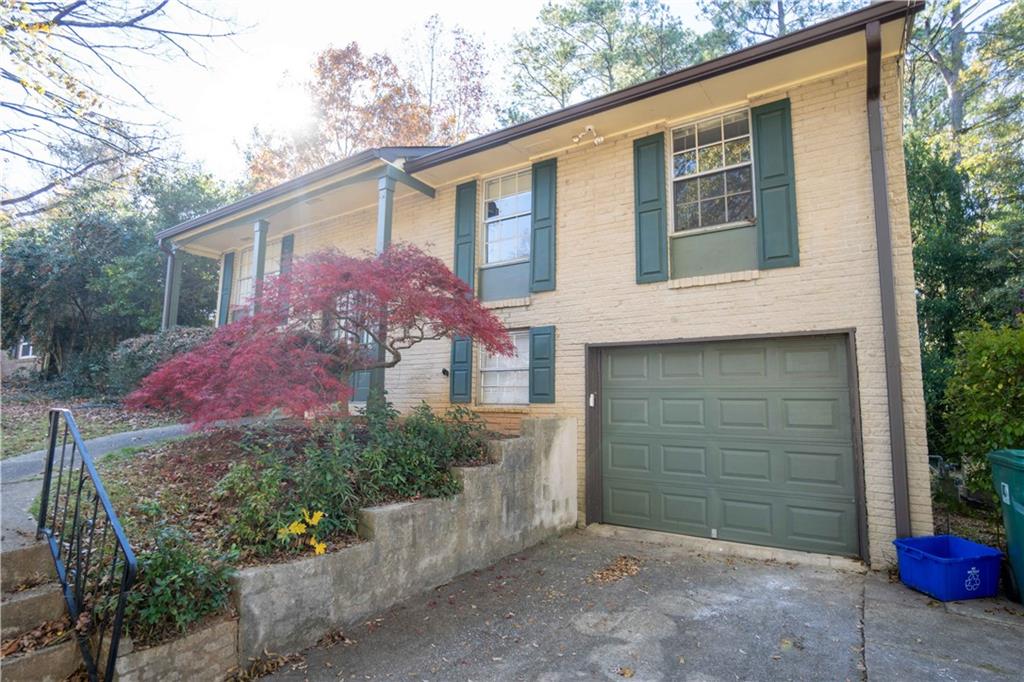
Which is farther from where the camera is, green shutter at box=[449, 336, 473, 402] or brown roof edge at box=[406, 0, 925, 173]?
green shutter at box=[449, 336, 473, 402]

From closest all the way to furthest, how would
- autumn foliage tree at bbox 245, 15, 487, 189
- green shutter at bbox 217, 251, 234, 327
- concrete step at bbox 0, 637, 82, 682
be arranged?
concrete step at bbox 0, 637, 82, 682, green shutter at bbox 217, 251, 234, 327, autumn foliage tree at bbox 245, 15, 487, 189

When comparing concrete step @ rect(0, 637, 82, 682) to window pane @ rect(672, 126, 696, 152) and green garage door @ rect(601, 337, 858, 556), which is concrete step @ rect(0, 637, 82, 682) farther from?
window pane @ rect(672, 126, 696, 152)

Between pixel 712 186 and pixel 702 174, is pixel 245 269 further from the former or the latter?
pixel 712 186

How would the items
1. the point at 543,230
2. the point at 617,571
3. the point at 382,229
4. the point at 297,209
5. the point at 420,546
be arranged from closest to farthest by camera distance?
the point at 420,546
the point at 617,571
the point at 543,230
the point at 382,229
the point at 297,209

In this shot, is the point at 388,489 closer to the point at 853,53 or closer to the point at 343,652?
the point at 343,652

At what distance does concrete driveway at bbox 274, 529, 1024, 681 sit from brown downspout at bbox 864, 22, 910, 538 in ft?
2.84

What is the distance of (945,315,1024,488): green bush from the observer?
4.46 m

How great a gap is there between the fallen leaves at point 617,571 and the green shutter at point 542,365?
2174 mm

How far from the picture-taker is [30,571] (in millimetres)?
3090

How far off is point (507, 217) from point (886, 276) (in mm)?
4678

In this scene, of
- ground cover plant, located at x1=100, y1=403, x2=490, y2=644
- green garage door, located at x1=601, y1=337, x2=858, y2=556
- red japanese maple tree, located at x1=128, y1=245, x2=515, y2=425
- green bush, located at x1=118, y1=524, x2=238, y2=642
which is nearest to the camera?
green bush, located at x1=118, y1=524, x2=238, y2=642

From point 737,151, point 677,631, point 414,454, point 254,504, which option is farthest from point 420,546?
point 737,151

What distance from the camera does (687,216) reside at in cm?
625

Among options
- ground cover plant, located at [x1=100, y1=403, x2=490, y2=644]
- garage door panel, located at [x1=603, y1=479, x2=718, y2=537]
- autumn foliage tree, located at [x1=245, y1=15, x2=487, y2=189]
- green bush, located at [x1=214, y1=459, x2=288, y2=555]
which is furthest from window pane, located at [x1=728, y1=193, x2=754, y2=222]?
autumn foliage tree, located at [x1=245, y1=15, x2=487, y2=189]
